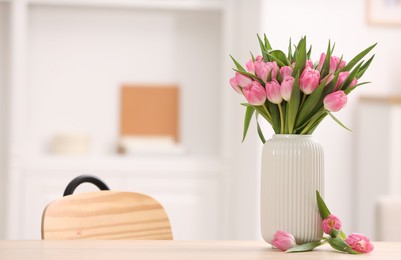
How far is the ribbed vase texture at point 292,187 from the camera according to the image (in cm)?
A: 148

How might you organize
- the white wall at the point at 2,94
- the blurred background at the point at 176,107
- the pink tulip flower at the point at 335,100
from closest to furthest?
1. the pink tulip flower at the point at 335,100
2. the blurred background at the point at 176,107
3. the white wall at the point at 2,94

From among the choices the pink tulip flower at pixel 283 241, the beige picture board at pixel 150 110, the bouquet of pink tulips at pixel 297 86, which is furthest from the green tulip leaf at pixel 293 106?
the beige picture board at pixel 150 110

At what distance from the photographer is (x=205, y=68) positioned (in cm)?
427

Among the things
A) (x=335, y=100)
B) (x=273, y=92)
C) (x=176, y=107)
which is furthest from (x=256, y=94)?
(x=176, y=107)

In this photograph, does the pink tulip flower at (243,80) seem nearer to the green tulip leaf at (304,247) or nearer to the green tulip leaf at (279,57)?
the green tulip leaf at (279,57)

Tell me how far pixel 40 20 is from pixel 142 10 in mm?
582

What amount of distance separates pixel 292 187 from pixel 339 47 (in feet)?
8.60

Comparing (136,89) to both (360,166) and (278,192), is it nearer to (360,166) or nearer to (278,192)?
(360,166)

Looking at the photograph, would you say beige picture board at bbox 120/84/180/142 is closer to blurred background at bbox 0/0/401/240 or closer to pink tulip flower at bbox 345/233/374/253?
blurred background at bbox 0/0/401/240

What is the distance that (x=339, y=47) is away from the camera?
157 inches

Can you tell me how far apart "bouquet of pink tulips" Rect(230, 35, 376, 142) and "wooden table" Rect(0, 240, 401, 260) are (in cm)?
26

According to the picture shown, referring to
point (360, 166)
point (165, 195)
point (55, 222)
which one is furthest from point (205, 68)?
point (55, 222)

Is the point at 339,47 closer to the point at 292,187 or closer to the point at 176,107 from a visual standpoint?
the point at 176,107

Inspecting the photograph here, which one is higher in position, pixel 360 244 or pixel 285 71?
pixel 285 71
